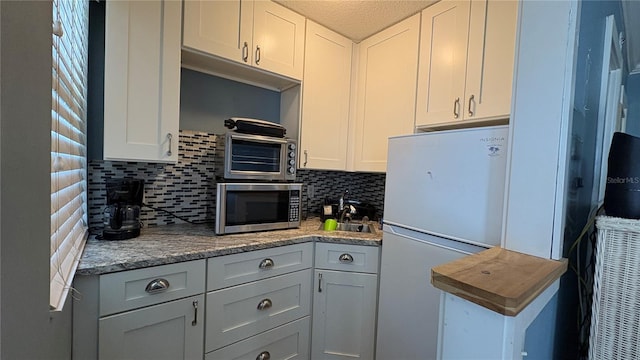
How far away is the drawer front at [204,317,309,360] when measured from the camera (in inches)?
55.4

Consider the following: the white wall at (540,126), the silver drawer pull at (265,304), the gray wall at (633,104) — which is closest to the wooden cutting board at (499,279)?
the white wall at (540,126)

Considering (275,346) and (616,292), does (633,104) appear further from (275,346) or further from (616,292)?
(275,346)

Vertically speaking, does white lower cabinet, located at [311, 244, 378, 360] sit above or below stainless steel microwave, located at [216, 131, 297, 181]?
below

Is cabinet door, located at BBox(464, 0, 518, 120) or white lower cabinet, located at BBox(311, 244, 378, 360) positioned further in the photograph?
white lower cabinet, located at BBox(311, 244, 378, 360)

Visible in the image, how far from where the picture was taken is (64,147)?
868mm

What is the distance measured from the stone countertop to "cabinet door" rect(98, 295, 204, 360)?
20 centimetres

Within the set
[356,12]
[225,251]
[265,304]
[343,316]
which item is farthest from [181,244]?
[356,12]

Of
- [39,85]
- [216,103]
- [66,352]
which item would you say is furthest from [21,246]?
[216,103]

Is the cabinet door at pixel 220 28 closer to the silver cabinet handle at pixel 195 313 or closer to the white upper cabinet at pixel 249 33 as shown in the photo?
the white upper cabinet at pixel 249 33

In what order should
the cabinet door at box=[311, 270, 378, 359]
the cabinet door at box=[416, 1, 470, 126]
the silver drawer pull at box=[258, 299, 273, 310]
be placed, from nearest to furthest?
the silver drawer pull at box=[258, 299, 273, 310] → the cabinet door at box=[416, 1, 470, 126] → the cabinet door at box=[311, 270, 378, 359]

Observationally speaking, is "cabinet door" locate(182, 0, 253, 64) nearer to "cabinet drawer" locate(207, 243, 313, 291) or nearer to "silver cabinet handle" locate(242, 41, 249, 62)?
"silver cabinet handle" locate(242, 41, 249, 62)

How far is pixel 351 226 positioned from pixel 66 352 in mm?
1571

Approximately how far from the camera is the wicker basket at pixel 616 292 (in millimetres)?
722

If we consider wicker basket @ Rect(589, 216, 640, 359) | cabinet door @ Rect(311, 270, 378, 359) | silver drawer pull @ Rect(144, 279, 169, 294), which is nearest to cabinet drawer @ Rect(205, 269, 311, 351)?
cabinet door @ Rect(311, 270, 378, 359)
